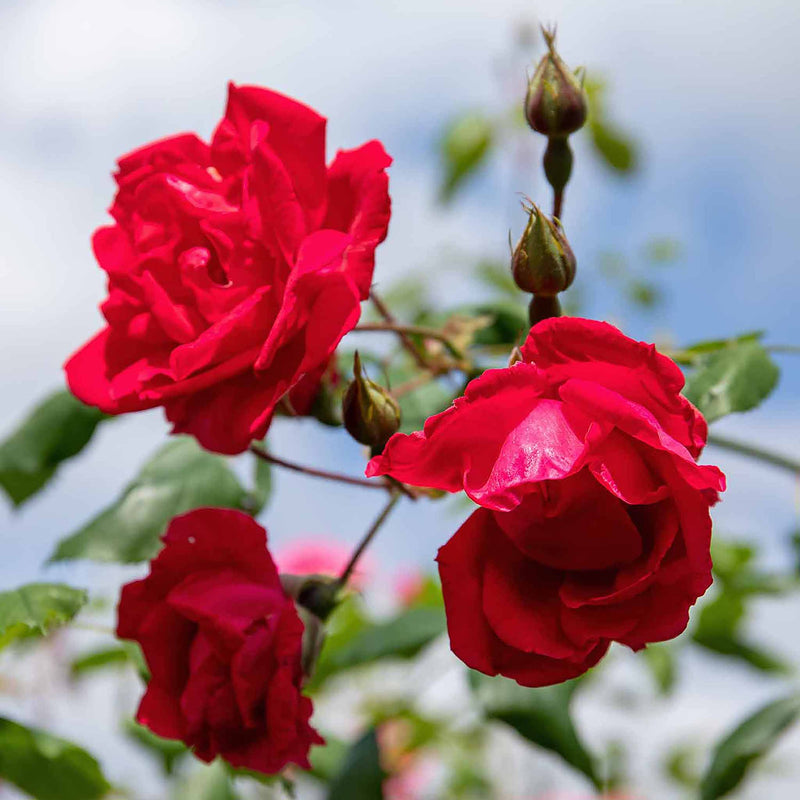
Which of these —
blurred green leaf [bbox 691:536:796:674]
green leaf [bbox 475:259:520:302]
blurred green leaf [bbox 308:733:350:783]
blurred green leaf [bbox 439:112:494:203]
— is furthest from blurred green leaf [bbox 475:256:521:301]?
blurred green leaf [bbox 308:733:350:783]

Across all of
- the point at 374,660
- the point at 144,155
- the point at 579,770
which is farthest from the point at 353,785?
the point at 144,155

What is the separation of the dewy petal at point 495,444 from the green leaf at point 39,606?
1.44 ft

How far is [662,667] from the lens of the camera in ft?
7.40

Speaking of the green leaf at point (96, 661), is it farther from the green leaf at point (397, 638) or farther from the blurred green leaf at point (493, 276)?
the blurred green leaf at point (493, 276)

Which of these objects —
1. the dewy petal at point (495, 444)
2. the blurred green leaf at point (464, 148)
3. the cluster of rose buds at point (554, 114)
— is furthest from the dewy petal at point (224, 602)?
the blurred green leaf at point (464, 148)

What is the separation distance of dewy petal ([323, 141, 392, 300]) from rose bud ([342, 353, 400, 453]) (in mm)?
82

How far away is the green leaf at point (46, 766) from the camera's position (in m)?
1.25

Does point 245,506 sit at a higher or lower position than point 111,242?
lower

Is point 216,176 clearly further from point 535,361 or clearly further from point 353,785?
point 353,785

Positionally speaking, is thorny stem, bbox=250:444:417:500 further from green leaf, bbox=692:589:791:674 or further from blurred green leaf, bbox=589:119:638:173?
blurred green leaf, bbox=589:119:638:173

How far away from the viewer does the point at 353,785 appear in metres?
1.47

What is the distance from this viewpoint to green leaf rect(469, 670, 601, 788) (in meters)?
1.30

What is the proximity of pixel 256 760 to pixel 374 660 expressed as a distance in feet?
2.44

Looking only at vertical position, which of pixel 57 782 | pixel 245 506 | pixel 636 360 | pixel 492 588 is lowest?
pixel 57 782
